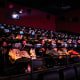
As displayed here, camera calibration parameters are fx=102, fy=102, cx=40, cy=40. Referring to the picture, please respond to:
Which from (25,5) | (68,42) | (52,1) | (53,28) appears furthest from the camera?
(53,28)

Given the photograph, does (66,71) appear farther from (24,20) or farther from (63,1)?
(24,20)

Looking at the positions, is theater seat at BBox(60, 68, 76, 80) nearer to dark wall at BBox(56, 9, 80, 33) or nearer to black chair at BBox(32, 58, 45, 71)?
black chair at BBox(32, 58, 45, 71)

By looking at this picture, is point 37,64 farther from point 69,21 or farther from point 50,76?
point 69,21

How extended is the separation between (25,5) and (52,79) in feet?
18.3

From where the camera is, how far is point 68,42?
6.89 meters

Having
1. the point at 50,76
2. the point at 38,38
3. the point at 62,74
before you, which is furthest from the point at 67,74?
the point at 38,38

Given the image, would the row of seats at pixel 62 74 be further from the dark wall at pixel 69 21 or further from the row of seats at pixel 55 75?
the dark wall at pixel 69 21

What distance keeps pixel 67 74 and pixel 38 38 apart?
4307 millimetres

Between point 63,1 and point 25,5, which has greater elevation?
point 25,5

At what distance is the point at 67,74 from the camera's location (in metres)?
1.69

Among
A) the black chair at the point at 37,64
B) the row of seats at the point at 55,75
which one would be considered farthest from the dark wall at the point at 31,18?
the row of seats at the point at 55,75

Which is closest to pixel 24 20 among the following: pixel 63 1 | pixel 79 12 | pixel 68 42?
pixel 63 1

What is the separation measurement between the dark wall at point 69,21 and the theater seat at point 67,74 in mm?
5763

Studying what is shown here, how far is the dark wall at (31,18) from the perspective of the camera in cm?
547
